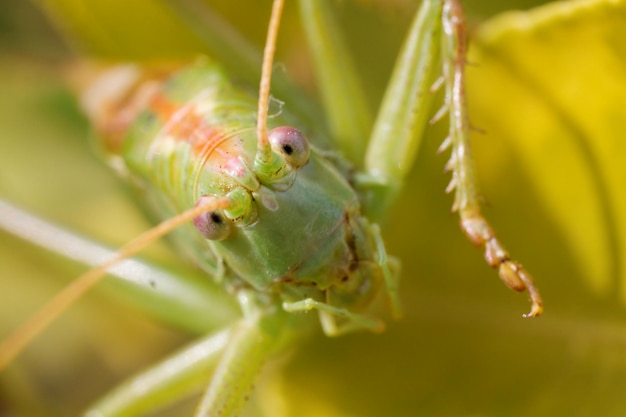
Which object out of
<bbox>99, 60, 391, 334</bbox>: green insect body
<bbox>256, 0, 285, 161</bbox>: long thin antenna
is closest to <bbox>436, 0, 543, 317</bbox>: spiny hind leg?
<bbox>99, 60, 391, 334</bbox>: green insect body

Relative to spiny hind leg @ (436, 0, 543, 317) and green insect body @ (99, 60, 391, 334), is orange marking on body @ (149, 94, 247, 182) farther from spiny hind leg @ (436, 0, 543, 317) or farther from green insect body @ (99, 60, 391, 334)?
spiny hind leg @ (436, 0, 543, 317)

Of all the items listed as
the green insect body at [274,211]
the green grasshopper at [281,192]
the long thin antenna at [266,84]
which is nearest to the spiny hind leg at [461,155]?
the green grasshopper at [281,192]

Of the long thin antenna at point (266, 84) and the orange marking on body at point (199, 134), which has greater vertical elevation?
the orange marking on body at point (199, 134)

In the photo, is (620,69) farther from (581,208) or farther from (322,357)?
(322,357)

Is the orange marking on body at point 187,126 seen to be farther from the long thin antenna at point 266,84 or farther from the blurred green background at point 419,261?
the blurred green background at point 419,261

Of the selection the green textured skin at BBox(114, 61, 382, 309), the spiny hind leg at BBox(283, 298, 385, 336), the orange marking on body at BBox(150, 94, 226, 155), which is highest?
the orange marking on body at BBox(150, 94, 226, 155)

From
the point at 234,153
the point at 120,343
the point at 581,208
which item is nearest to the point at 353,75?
the point at 234,153

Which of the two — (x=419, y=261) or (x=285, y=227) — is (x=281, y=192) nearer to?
(x=285, y=227)

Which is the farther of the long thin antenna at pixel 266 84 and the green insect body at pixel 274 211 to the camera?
the green insect body at pixel 274 211
